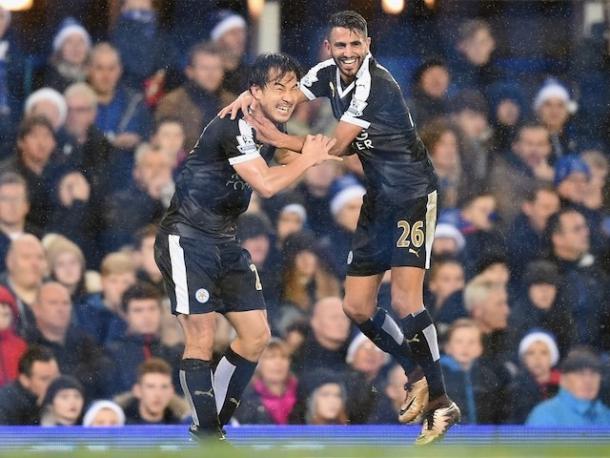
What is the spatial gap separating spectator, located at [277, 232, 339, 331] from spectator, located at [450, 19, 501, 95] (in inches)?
57.6

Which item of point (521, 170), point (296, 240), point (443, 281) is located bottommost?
point (443, 281)

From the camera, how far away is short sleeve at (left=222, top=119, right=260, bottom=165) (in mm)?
7035

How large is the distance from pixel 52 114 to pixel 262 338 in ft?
9.08

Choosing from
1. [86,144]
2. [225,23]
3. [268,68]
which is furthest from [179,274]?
[225,23]

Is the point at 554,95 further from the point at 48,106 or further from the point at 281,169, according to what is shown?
the point at 281,169

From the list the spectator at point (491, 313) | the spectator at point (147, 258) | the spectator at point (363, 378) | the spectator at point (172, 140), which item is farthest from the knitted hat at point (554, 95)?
the spectator at point (147, 258)

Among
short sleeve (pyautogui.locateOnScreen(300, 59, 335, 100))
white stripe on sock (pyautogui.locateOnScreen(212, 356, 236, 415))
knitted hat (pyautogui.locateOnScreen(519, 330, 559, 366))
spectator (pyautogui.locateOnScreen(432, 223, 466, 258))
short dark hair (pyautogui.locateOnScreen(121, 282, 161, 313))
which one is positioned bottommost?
knitted hat (pyautogui.locateOnScreen(519, 330, 559, 366))

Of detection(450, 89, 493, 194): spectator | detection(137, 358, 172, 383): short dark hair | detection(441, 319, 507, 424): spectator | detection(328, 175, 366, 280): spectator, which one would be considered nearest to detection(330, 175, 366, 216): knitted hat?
detection(328, 175, 366, 280): spectator

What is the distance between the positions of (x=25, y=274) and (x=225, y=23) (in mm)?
1928

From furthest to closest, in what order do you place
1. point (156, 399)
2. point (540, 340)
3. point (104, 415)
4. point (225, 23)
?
1. point (225, 23)
2. point (540, 340)
3. point (104, 415)
4. point (156, 399)

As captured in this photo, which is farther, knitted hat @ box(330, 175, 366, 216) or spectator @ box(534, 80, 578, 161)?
spectator @ box(534, 80, 578, 161)

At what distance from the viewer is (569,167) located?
9.96 metres

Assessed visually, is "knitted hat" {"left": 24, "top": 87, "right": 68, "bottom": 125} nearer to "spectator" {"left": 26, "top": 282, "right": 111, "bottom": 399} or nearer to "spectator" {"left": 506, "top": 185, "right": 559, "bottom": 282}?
"spectator" {"left": 26, "top": 282, "right": 111, "bottom": 399}

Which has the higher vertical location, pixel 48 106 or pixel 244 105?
pixel 244 105
